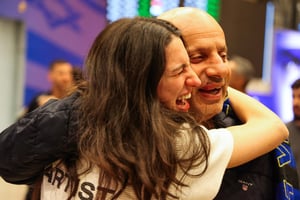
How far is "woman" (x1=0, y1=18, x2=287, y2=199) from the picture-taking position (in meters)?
1.52

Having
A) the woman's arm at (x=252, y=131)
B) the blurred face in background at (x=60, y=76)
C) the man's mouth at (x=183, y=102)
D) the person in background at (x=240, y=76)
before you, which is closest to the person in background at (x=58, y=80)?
the blurred face in background at (x=60, y=76)

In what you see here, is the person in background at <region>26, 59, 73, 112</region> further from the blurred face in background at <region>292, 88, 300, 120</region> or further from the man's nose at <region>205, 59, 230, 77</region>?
the man's nose at <region>205, 59, 230, 77</region>

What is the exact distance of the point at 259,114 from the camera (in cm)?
184

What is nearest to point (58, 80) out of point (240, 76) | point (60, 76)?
point (60, 76)

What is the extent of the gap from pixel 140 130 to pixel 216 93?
1.21ft

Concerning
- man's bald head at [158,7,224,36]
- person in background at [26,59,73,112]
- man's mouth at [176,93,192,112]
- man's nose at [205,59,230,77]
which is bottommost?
person in background at [26,59,73,112]

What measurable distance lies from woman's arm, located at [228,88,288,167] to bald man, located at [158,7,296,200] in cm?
9

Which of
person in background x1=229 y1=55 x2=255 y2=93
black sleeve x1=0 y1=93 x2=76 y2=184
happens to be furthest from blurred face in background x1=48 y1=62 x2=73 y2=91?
black sleeve x1=0 y1=93 x2=76 y2=184

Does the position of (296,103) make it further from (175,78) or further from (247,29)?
(175,78)

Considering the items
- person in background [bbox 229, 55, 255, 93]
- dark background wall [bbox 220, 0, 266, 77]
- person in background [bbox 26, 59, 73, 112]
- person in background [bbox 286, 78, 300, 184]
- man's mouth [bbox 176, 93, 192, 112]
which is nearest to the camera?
man's mouth [bbox 176, 93, 192, 112]

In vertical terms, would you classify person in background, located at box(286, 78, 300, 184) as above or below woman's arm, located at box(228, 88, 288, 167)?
below

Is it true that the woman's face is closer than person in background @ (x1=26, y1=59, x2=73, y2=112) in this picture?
Yes

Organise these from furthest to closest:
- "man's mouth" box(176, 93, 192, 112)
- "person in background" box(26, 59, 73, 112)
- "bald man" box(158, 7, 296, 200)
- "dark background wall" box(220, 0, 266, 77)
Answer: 1. "dark background wall" box(220, 0, 266, 77)
2. "person in background" box(26, 59, 73, 112)
3. "bald man" box(158, 7, 296, 200)
4. "man's mouth" box(176, 93, 192, 112)

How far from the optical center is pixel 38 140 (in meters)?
1.57
